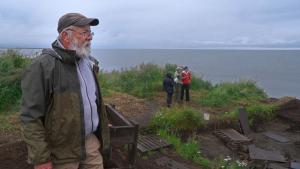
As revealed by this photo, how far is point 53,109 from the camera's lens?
3281 millimetres

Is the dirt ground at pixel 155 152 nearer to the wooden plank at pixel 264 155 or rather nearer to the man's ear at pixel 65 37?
the wooden plank at pixel 264 155

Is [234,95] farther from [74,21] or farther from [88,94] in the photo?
[74,21]

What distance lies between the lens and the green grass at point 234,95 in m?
15.5

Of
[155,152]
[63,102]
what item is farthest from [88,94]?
[155,152]

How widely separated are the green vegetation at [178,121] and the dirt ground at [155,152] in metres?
0.29

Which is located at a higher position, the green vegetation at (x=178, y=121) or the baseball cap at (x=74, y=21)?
the baseball cap at (x=74, y=21)

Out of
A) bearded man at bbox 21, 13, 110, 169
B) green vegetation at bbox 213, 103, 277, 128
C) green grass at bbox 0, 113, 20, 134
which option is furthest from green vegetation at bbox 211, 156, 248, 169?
bearded man at bbox 21, 13, 110, 169

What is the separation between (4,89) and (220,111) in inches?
306

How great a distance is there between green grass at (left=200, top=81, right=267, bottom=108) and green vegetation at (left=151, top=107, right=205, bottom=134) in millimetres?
3638

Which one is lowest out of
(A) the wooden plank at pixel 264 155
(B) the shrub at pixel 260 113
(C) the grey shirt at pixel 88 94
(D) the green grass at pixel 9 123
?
(A) the wooden plank at pixel 264 155

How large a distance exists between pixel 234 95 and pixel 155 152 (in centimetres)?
941

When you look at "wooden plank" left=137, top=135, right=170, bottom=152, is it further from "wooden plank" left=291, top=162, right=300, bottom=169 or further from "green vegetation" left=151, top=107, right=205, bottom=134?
"wooden plank" left=291, top=162, right=300, bottom=169

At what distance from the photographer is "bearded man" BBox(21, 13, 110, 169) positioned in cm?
317

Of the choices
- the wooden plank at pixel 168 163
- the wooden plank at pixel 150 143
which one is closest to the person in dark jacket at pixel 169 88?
the wooden plank at pixel 150 143
